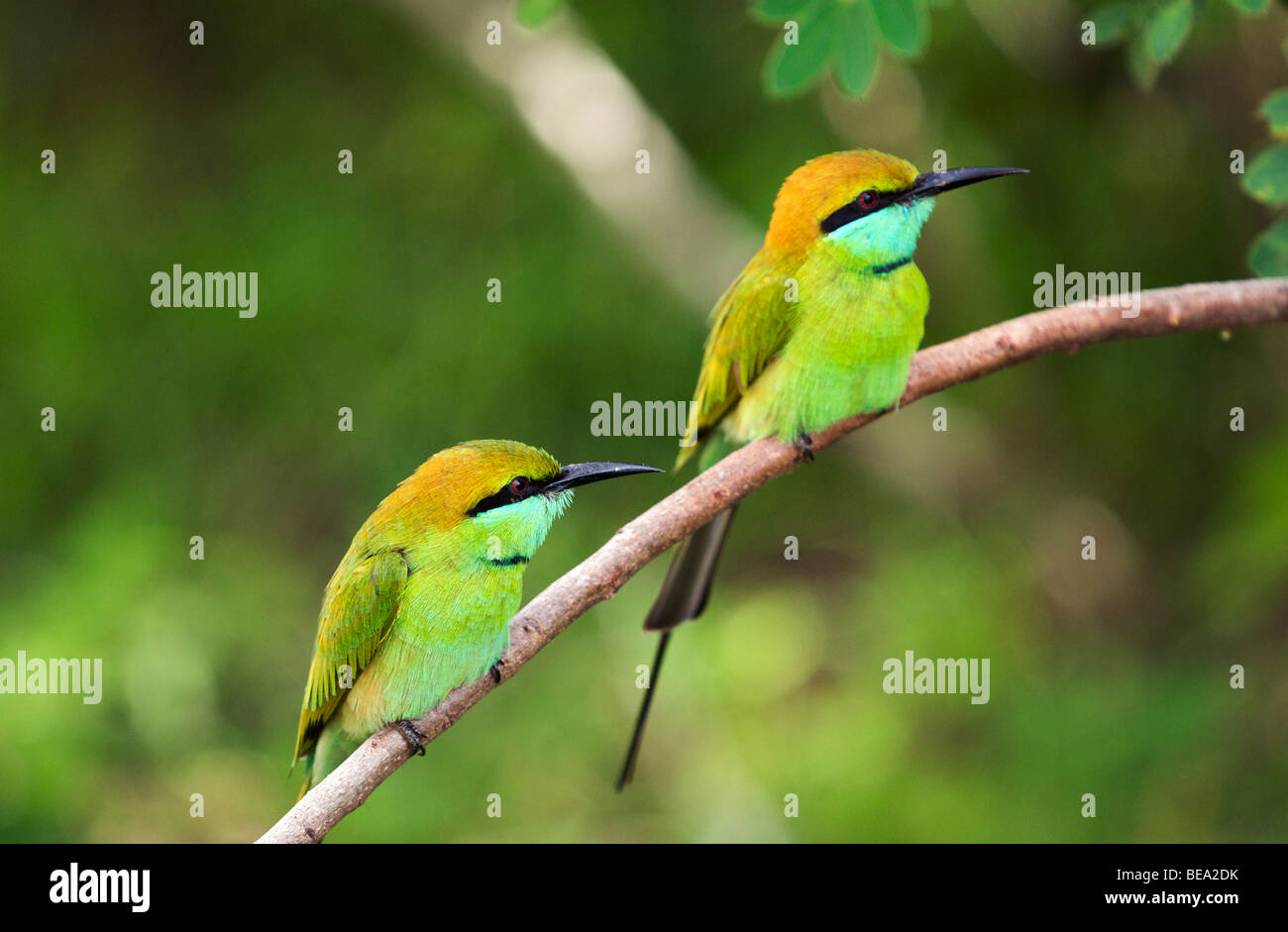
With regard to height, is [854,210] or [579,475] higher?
[854,210]

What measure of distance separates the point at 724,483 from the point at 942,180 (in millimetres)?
678

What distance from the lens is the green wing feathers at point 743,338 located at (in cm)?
245

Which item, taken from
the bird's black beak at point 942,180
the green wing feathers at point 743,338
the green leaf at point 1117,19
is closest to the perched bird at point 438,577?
the green wing feathers at point 743,338

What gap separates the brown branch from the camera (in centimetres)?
173

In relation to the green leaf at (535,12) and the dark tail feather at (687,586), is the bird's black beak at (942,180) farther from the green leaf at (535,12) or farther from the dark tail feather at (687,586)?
the green leaf at (535,12)

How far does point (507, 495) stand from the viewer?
6.66 feet

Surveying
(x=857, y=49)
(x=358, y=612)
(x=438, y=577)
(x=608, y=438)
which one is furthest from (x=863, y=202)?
(x=608, y=438)

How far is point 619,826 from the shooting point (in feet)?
12.9

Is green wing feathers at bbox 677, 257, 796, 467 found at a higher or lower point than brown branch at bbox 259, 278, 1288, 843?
higher

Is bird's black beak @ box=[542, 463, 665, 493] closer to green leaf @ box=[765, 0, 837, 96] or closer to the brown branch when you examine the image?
the brown branch

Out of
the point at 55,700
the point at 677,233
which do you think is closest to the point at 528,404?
the point at 677,233

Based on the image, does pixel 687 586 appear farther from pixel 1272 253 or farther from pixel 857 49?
pixel 1272 253

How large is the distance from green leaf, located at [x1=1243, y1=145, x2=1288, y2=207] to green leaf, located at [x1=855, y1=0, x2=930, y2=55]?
2.13 ft

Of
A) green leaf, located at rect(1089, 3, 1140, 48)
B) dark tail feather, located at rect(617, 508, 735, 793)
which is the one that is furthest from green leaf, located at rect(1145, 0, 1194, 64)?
dark tail feather, located at rect(617, 508, 735, 793)
